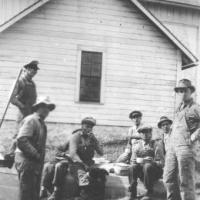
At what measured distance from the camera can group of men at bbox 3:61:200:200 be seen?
5.98 meters

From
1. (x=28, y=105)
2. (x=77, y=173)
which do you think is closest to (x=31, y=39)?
(x=28, y=105)

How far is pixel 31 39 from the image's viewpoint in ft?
44.4

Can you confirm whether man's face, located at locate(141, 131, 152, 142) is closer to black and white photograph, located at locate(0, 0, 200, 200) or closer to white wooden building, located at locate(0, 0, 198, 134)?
black and white photograph, located at locate(0, 0, 200, 200)

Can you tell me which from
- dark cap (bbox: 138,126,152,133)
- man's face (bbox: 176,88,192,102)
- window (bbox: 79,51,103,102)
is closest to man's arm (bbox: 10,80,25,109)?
dark cap (bbox: 138,126,152,133)

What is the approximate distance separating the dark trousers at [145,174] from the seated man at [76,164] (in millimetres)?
831

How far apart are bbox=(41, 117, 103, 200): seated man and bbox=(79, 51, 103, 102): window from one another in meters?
5.06

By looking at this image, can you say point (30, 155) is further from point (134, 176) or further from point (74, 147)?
point (134, 176)

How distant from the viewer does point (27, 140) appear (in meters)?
5.88

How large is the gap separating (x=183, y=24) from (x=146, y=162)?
35.0 feet

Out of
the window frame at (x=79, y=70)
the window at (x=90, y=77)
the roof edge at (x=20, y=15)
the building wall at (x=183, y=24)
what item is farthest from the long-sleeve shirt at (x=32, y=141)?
the building wall at (x=183, y=24)

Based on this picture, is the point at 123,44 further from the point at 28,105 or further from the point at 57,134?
the point at 28,105

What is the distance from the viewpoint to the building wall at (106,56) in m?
13.5

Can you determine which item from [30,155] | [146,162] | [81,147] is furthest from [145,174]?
[30,155]

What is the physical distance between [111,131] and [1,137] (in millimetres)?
3390
